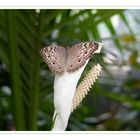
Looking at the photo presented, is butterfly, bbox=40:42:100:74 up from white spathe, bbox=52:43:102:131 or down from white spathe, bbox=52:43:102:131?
up

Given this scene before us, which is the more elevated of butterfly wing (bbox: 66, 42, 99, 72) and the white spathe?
butterfly wing (bbox: 66, 42, 99, 72)

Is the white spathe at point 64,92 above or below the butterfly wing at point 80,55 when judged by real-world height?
below

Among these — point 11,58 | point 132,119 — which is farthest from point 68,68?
point 132,119

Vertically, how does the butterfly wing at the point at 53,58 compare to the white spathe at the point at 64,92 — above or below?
above

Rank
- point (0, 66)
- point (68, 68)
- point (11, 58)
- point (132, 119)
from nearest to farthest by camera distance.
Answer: point (68, 68) < point (11, 58) < point (0, 66) < point (132, 119)

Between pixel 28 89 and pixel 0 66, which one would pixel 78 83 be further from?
pixel 0 66

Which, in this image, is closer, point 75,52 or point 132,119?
point 75,52
